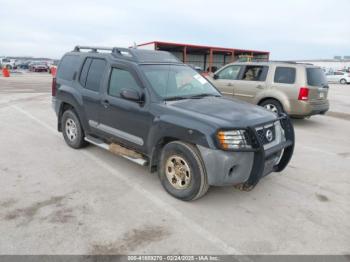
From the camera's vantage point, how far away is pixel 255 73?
28.3ft

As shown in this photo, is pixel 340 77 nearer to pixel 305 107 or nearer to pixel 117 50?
pixel 305 107

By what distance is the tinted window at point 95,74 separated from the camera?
472 cm

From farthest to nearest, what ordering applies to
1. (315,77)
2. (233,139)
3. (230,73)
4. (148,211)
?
(230,73) < (315,77) < (148,211) < (233,139)

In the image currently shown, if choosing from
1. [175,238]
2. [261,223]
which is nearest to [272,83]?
[261,223]

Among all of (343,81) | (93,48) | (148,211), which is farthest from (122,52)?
(343,81)

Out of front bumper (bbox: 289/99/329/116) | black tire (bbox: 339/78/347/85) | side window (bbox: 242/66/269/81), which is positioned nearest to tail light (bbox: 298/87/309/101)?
front bumper (bbox: 289/99/329/116)

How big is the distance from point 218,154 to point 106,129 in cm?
216

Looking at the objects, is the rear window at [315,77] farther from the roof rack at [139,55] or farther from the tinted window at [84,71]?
the tinted window at [84,71]

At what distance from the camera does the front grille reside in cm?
345

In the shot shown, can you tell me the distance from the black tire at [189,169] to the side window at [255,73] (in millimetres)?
5732

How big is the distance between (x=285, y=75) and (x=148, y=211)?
627 centimetres

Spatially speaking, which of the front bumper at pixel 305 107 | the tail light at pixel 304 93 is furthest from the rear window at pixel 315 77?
the front bumper at pixel 305 107

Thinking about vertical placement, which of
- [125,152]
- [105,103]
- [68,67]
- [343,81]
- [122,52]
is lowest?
[125,152]

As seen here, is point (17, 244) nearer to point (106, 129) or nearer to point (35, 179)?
point (35, 179)
